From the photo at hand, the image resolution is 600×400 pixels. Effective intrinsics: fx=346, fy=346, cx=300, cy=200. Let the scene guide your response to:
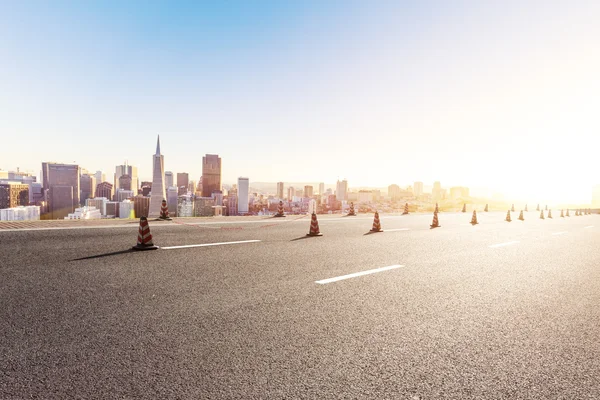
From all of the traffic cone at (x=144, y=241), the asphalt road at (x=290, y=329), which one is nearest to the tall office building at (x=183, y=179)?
the traffic cone at (x=144, y=241)

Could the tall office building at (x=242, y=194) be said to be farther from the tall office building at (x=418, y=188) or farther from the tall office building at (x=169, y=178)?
the tall office building at (x=169, y=178)

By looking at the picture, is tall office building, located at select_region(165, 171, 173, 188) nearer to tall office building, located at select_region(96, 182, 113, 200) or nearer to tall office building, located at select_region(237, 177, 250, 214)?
tall office building, located at select_region(96, 182, 113, 200)

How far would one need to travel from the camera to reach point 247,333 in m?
3.55

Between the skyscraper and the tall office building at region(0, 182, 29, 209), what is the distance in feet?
86.8

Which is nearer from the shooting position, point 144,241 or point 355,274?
point 355,274

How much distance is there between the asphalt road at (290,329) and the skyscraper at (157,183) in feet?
293

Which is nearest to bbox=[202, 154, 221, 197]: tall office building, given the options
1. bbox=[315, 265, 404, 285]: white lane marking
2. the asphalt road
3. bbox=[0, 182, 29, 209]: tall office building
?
A: bbox=[0, 182, 29, 209]: tall office building

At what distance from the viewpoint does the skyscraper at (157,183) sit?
9900 centimetres

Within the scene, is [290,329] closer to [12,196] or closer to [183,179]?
[12,196]

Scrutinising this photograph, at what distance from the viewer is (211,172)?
6211 inches

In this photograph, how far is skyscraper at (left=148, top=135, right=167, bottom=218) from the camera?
3898 inches

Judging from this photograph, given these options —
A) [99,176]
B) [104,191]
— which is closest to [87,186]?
[104,191]

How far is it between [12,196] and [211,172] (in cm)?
9285

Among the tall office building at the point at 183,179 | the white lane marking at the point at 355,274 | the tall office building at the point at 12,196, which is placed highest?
the tall office building at the point at 183,179
